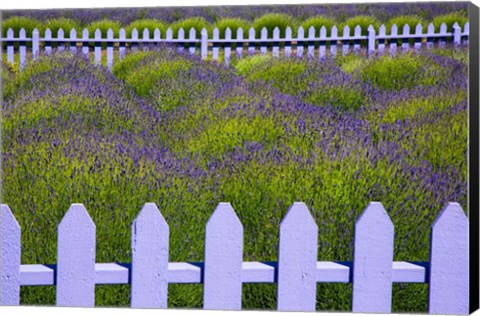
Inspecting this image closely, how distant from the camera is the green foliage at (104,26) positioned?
3750mm

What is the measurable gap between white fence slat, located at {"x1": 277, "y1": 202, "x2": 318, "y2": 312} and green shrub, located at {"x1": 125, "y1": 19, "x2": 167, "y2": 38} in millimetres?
1474

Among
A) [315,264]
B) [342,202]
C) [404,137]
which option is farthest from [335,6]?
[315,264]

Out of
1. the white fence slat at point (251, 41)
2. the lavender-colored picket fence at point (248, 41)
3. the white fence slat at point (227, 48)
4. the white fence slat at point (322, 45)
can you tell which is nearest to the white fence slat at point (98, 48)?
the lavender-colored picket fence at point (248, 41)

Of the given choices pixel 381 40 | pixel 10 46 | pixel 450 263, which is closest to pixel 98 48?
pixel 10 46

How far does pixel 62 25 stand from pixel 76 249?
4.84 feet

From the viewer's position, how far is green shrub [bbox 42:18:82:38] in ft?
11.7

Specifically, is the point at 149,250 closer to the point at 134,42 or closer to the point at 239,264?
the point at 239,264

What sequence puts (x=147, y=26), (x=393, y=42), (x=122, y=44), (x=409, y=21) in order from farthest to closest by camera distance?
(x=122, y=44)
(x=147, y=26)
(x=393, y=42)
(x=409, y=21)

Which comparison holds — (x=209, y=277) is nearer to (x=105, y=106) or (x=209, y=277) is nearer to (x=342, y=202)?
(x=342, y=202)

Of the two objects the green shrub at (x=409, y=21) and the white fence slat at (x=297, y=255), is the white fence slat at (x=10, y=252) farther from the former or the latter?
the green shrub at (x=409, y=21)

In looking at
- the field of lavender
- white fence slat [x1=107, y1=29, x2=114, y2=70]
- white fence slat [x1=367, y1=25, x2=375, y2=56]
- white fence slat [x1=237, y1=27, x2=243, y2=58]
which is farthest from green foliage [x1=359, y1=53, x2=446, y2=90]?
white fence slat [x1=107, y1=29, x2=114, y2=70]

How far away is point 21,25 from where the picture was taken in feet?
11.8

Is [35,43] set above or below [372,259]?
above

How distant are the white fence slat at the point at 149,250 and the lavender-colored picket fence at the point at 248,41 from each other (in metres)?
1.29
